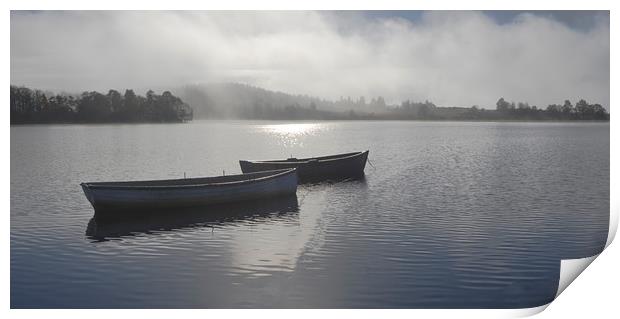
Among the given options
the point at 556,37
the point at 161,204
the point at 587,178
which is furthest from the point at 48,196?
the point at 587,178

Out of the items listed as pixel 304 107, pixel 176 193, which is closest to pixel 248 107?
pixel 304 107

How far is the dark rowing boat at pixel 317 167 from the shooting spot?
138 feet

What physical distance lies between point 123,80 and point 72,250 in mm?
25905

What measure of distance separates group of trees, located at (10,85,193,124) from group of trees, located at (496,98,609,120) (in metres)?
34.3

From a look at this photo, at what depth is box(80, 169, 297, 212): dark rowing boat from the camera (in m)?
28.4

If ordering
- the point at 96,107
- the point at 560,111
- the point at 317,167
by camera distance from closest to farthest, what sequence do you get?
the point at 317,167 → the point at 560,111 → the point at 96,107

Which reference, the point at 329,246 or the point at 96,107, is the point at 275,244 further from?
the point at 96,107

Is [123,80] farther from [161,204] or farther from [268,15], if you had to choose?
[161,204]

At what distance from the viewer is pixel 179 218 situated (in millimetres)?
28422

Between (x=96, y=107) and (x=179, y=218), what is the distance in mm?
55985

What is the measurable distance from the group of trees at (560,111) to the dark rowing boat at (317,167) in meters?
13.9
